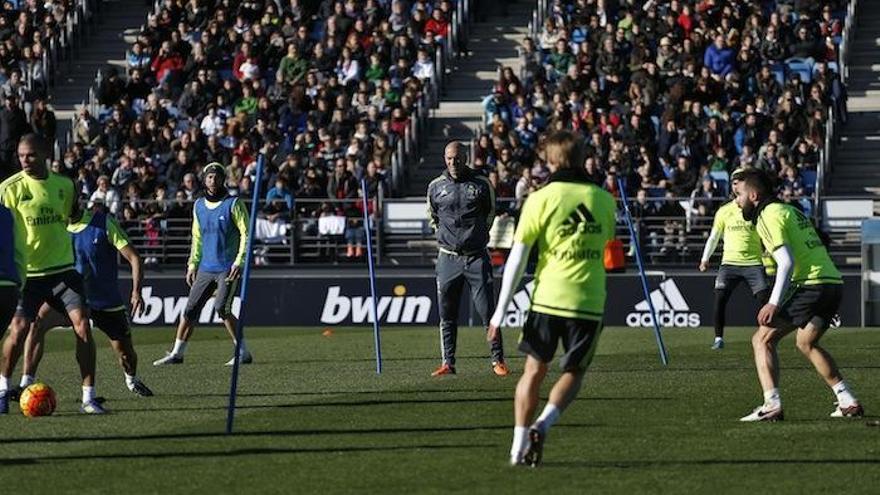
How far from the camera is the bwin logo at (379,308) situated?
30672 millimetres

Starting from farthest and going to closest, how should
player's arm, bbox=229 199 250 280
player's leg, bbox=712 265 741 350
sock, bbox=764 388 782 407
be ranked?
player's leg, bbox=712 265 741 350 < player's arm, bbox=229 199 250 280 < sock, bbox=764 388 782 407

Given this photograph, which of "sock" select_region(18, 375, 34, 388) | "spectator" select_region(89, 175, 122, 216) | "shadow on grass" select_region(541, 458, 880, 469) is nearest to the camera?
"shadow on grass" select_region(541, 458, 880, 469)

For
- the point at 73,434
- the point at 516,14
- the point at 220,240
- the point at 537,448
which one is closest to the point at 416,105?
the point at 516,14

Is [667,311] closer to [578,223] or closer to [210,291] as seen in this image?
[210,291]

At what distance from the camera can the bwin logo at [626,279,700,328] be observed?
29609 millimetres

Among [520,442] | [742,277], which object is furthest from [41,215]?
[742,277]

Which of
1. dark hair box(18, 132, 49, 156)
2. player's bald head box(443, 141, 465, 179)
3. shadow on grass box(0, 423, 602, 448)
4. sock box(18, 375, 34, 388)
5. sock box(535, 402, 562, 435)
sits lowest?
sock box(18, 375, 34, 388)

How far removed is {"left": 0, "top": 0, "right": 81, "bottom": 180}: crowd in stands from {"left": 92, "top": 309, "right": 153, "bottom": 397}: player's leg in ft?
64.6

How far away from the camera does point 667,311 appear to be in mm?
29781

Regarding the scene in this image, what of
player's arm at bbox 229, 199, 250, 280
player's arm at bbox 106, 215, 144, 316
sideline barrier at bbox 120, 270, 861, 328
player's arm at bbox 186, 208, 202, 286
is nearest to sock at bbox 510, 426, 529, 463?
player's arm at bbox 106, 215, 144, 316

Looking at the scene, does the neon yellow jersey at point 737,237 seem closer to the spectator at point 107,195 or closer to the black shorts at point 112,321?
the black shorts at point 112,321

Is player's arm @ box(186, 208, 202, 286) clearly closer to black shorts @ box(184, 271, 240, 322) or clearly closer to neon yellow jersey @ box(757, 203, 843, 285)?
black shorts @ box(184, 271, 240, 322)

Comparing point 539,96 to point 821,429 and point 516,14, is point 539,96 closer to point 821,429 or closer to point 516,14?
point 516,14

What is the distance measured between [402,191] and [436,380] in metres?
16.4
